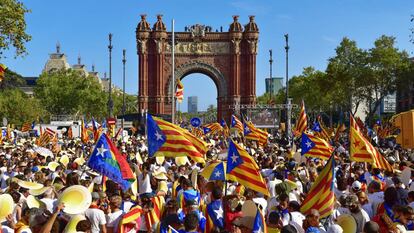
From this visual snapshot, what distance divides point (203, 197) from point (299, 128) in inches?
494

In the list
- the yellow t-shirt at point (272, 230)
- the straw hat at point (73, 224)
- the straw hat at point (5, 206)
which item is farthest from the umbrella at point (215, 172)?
the straw hat at point (5, 206)

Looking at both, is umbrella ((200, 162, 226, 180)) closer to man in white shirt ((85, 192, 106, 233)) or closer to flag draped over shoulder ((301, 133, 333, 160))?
man in white shirt ((85, 192, 106, 233))

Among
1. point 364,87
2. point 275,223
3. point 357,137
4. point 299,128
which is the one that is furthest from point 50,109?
point 275,223

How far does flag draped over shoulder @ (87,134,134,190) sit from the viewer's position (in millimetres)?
10953

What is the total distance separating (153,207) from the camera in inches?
365

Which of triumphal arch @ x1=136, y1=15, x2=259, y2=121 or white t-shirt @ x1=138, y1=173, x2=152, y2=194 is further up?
triumphal arch @ x1=136, y1=15, x2=259, y2=121

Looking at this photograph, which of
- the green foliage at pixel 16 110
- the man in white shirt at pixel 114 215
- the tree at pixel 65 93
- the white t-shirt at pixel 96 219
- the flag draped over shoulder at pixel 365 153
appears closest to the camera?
the white t-shirt at pixel 96 219

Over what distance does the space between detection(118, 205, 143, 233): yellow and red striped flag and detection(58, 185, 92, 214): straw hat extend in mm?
635

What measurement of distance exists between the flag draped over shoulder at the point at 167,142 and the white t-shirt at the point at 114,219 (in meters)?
4.21

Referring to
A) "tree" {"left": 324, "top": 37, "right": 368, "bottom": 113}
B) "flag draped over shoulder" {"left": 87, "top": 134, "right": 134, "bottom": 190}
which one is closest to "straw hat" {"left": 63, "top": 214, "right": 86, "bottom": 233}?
"flag draped over shoulder" {"left": 87, "top": 134, "right": 134, "bottom": 190}

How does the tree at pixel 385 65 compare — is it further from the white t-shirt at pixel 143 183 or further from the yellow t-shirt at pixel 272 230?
the yellow t-shirt at pixel 272 230

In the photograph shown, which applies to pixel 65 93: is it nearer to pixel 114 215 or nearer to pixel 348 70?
pixel 348 70

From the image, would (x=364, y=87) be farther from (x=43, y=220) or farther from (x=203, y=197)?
(x=43, y=220)

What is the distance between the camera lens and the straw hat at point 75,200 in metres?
7.89
